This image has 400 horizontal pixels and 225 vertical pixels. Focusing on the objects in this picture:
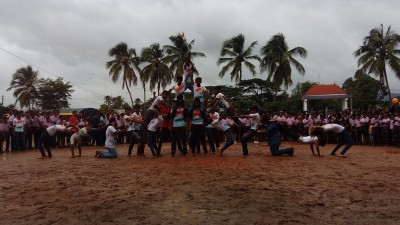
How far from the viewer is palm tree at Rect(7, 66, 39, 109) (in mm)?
50344

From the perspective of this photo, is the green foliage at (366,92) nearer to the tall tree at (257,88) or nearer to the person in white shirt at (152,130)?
the tall tree at (257,88)

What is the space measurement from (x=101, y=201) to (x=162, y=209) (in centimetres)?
116

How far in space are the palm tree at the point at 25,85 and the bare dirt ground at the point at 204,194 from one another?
45.0m

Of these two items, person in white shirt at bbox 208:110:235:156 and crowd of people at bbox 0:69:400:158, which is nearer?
person in white shirt at bbox 208:110:235:156

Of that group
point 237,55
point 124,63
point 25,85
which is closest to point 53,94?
point 25,85

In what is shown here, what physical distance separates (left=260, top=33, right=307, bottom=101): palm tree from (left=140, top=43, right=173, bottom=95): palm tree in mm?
10024

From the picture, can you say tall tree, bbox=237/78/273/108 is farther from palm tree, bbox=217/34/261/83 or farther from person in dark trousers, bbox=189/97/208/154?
person in dark trousers, bbox=189/97/208/154

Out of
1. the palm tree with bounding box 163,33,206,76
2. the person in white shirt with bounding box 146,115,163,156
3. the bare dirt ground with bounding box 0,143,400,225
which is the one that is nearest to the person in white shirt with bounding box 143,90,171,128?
the person in white shirt with bounding box 146,115,163,156

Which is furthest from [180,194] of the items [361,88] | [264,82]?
[264,82]

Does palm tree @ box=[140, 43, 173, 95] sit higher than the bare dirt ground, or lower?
higher

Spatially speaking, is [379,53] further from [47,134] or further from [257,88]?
[47,134]

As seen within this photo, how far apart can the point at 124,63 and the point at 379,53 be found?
25.0 m

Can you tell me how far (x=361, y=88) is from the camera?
38.7 m

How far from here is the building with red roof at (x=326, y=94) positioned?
137 ft
